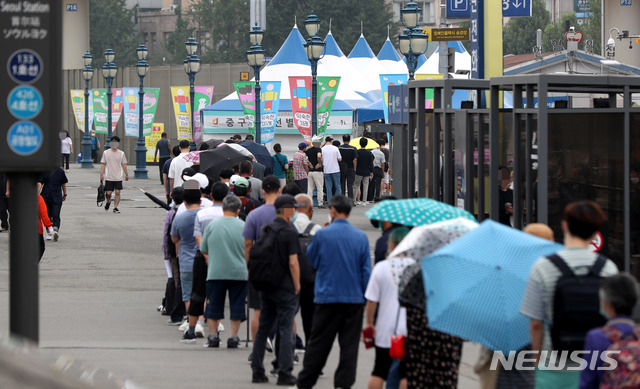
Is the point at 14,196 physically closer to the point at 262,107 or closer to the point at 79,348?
the point at 79,348

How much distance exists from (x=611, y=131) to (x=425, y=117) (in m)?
3.50

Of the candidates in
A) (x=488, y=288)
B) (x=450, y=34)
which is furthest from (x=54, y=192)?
(x=488, y=288)

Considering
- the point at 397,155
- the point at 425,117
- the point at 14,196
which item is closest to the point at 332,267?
the point at 14,196

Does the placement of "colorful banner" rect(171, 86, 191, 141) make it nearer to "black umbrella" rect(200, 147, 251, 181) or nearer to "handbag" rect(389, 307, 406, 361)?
"black umbrella" rect(200, 147, 251, 181)

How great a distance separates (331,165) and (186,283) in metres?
15.4

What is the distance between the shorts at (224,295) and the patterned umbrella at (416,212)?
9.20 feet

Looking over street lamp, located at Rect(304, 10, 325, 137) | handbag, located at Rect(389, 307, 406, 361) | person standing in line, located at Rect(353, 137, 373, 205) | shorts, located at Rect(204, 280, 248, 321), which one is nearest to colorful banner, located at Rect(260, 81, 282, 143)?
street lamp, located at Rect(304, 10, 325, 137)

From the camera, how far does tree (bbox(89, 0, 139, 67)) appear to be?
109 m

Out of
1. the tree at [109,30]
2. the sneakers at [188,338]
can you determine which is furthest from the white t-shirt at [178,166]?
the tree at [109,30]

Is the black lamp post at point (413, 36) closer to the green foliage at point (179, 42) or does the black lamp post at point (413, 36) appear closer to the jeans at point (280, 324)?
the jeans at point (280, 324)

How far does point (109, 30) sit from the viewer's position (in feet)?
359

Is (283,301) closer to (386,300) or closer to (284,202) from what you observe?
(284,202)

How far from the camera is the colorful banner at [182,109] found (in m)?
41.8

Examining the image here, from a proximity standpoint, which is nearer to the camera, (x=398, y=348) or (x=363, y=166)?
(x=398, y=348)
